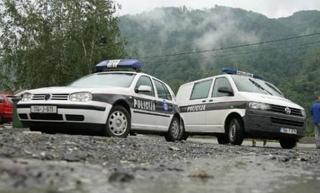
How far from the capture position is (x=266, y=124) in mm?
11430

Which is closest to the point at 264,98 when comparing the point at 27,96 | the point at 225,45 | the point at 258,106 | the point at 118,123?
the point at 258,106

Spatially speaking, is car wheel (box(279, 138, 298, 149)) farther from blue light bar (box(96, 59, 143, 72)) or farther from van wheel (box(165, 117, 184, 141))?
blue light bar (box(96, 59, 143, 72))

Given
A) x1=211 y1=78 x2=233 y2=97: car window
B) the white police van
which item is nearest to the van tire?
the white police van

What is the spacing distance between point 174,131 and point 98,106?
3.17 meters

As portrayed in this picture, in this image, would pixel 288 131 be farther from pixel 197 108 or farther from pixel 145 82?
pixel 145 82

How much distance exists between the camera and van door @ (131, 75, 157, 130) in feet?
33.0

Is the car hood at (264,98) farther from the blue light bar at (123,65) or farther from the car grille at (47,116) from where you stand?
the car grille at (47,116)

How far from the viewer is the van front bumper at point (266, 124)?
37.2 ft

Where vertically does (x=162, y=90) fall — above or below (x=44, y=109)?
above

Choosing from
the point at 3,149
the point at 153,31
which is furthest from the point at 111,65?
the point at 153,31

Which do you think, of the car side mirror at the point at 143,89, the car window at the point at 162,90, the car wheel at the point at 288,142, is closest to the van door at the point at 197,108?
the car window at the point at 162,90

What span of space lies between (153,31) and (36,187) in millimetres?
85118

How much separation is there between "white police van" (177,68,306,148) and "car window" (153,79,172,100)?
3.95ft

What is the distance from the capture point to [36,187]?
383 centimetres
